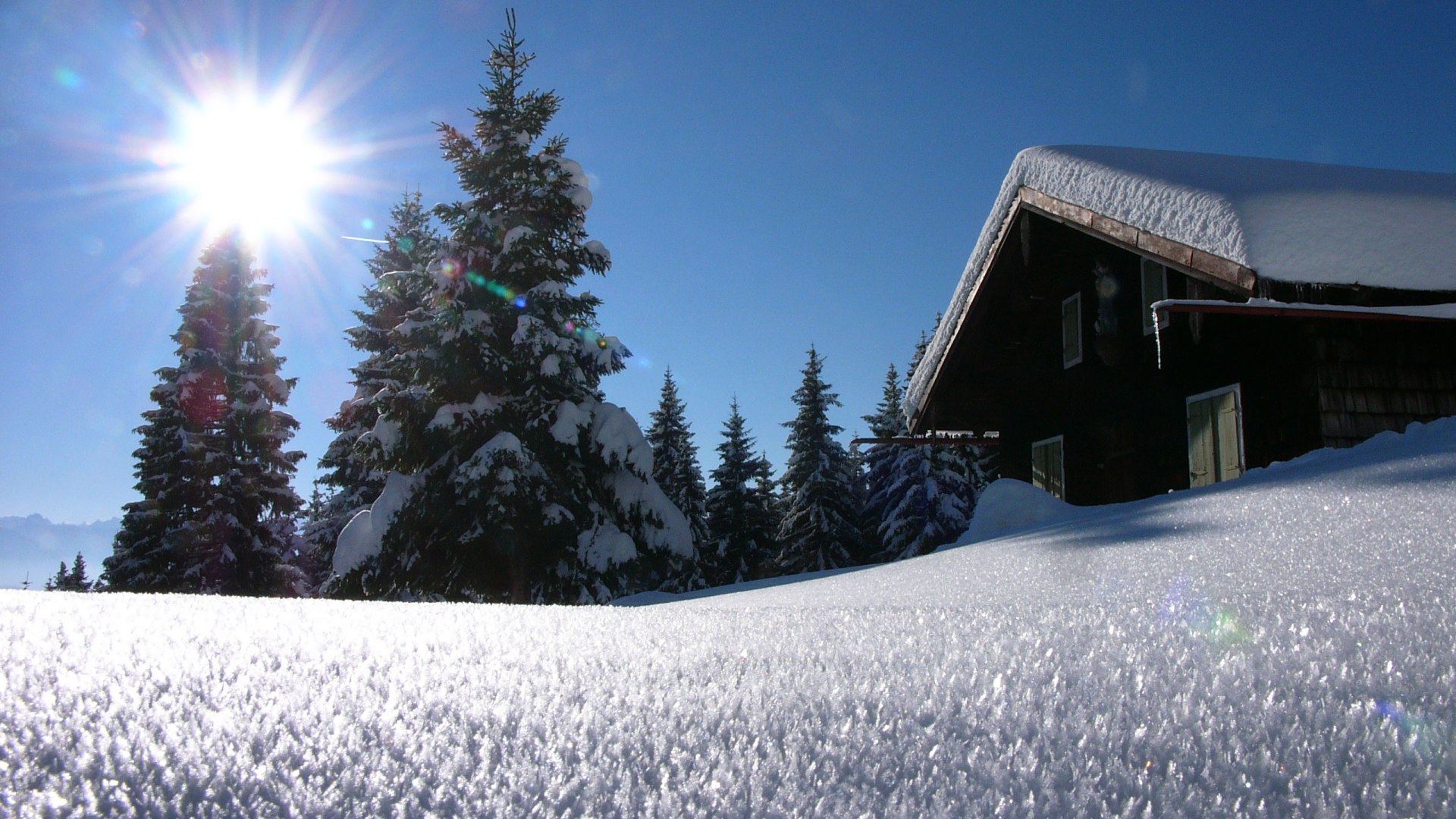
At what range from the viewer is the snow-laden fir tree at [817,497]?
1382 inches

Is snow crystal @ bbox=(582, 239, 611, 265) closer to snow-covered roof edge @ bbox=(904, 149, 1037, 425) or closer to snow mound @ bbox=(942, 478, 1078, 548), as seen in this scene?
snow-covered roof edge @ bbox=(904, 149, 1037, 425)

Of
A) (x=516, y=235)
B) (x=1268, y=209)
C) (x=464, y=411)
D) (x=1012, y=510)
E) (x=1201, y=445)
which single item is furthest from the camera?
(x=516, y=235)

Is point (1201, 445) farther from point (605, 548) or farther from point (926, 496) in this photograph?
point (926, 496)

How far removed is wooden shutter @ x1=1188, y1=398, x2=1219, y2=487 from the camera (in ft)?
35.7

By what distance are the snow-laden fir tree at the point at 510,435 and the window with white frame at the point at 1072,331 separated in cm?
719

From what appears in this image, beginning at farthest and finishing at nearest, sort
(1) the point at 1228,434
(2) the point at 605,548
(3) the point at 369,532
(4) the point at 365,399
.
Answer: (4) the point at 365,399
(2) the point at 605,548
(3) the point at 369,532
(1) the point at 1228,434

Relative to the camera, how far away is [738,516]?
3709 centimetres

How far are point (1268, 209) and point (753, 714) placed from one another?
9342 millimetres

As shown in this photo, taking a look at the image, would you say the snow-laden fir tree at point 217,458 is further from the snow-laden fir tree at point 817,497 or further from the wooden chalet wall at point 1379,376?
the wooden chalet wall at point 1379,376

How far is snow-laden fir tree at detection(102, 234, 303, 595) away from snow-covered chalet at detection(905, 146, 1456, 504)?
1753 cm

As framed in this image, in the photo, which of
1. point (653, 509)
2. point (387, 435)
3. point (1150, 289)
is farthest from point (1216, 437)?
point (387, 435)

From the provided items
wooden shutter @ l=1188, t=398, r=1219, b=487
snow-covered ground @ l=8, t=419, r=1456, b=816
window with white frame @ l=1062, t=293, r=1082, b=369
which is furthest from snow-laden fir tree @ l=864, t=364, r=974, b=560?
snow-covered ground @ l=8, t=419, r=1456, b=816

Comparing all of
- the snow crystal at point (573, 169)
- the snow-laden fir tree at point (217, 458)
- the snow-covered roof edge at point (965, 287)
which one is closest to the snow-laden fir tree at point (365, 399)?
the snow-laden fir tree at point (217, 458)

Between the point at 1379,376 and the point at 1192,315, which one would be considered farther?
the point at 1379,376
